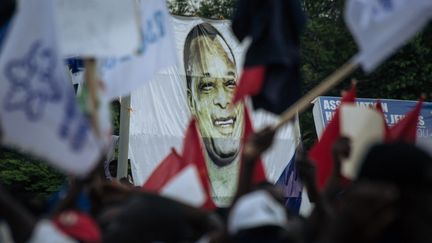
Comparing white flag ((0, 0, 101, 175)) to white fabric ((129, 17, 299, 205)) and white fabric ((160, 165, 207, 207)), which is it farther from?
white fabric ((129, 17, 299, 205))

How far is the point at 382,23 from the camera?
199 inches

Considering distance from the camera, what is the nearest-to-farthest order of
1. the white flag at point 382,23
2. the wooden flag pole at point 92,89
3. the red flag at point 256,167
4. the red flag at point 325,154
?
1. the wooden flag pole at point 92,89
2. the white flag at point 382,23
3. the red flag at point 256,167
4. the red flag at point 325,154

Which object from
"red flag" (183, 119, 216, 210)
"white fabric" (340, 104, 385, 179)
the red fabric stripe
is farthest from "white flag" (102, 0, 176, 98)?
"white fabric" (340, 104, 385, 179)

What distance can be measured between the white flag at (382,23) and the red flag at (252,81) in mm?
516

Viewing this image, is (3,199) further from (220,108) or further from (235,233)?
(220,108)

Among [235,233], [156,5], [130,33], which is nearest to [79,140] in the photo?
[235,233]

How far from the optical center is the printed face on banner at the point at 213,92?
533 inches

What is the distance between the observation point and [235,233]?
3963 mm

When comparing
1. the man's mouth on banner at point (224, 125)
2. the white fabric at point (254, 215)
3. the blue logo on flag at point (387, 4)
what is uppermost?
the blue logo on flag at point (387, 4)

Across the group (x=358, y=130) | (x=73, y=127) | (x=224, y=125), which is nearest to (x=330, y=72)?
(x=224, y=125)

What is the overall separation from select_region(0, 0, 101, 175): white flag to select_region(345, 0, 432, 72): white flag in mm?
1616

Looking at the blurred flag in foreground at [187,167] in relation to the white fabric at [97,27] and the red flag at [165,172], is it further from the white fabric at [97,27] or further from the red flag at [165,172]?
the white fabric at [97,27]

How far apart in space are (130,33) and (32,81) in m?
0.76

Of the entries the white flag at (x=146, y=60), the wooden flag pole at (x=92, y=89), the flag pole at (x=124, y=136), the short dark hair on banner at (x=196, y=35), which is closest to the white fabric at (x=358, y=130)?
the white flag at (x=146, y=60)
